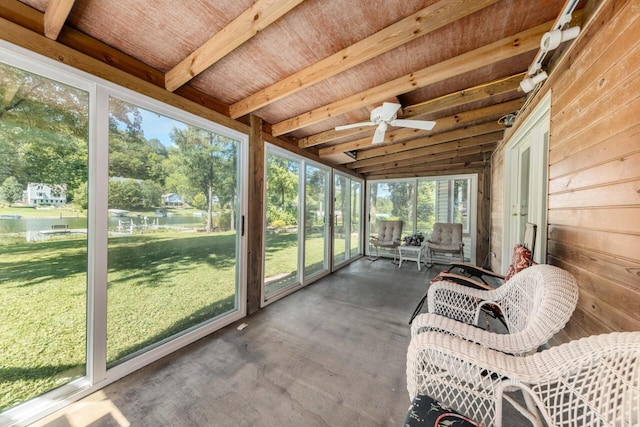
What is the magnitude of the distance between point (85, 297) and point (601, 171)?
3.27m

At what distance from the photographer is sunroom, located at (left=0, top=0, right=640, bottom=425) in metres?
1.26

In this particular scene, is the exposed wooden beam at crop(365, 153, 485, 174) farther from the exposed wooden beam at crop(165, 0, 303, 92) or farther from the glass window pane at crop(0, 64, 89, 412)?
the glass window pane at crop(0, 64, 89, 412)

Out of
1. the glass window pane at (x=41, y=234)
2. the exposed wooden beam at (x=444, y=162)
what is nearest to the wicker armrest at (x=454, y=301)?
the glass window pane at (x=41, y=234)

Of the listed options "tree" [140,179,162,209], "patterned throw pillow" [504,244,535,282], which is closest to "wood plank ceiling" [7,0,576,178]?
"tree" [140,179,162,209]

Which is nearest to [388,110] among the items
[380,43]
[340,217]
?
[380,43]

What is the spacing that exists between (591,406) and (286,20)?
2.27 meters

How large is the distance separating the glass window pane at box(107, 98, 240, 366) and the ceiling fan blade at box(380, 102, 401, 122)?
169 cm

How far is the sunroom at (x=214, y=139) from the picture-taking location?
4.15ft

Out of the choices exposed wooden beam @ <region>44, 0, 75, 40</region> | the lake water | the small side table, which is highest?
exposed wooden beam @ <region>44, 0, 75, 40</region>

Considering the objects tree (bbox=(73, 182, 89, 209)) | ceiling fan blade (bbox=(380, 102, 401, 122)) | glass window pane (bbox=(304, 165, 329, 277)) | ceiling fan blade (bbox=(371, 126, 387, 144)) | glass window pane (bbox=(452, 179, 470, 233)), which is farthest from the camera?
glass window pane (bbox=(452, 179, 470, 233))

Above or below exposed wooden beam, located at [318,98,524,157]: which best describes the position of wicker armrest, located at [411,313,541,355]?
below

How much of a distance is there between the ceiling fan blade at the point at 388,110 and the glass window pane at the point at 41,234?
2314mm

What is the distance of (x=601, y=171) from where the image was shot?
1.21 metres

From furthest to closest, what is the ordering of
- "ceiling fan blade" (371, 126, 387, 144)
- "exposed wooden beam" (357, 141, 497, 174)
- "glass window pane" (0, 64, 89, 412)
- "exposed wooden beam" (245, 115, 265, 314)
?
"exposed wooden beam" (357, 141, 497, 174) → "exposed wooden beam" (245, 115, 265, 314) → "ceiling fan blade" (371, 126, 387, 144) → "glass window pane" (0, 64, 89, 412)
